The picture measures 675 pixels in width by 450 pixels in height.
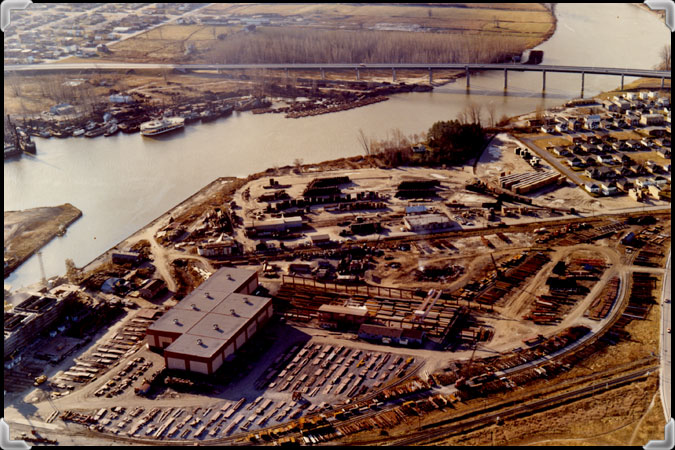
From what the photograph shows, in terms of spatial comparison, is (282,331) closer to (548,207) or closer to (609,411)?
(609,411)

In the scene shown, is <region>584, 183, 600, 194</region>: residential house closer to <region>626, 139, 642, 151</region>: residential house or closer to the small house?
the small house

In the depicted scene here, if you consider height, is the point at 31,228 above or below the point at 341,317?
above

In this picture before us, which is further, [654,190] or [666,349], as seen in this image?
[654,190]

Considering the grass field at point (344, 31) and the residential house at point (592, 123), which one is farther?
→ the grass field at point (344, 31)

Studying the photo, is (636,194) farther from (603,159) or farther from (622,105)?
(622,105)

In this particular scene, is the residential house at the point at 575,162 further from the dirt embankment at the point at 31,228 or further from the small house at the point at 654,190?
the dirt embankment at the point at 31,228

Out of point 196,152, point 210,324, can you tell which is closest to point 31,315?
point 210,324

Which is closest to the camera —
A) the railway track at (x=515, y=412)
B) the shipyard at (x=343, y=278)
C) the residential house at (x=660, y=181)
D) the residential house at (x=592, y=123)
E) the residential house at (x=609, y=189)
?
the railway track at (x=515, y=412)

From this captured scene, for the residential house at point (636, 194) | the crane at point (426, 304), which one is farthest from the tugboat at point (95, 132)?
the residential house at point (636, 194)
